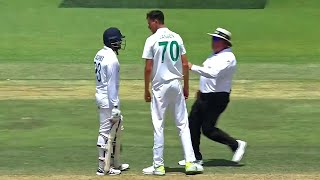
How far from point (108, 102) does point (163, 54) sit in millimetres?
992

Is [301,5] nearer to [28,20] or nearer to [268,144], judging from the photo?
[28,20]

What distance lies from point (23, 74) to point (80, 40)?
18.1 feet

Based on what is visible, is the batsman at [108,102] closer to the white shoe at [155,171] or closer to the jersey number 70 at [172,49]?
the white shoe at [155,171]

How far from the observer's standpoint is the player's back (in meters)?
10.5

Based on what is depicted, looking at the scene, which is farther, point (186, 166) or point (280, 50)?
point (280, 50)

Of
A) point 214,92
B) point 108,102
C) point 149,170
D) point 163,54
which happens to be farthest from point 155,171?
point 163,54

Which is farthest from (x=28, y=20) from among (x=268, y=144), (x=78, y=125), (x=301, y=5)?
(x=268, y=144)

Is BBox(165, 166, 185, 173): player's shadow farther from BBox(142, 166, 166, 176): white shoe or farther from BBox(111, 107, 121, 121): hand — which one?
BBox(111, 107, 121, 121): hand

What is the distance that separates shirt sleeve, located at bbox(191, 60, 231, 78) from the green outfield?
1.38m

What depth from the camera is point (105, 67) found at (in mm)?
10562

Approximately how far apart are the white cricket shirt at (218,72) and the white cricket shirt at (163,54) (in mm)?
586

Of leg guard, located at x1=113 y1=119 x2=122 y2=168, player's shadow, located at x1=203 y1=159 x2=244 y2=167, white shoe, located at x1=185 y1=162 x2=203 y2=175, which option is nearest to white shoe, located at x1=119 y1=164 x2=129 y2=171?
leg guard, located at x1=113 y1=119 x2=122 y2=168

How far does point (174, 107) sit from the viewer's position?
10.9 metres

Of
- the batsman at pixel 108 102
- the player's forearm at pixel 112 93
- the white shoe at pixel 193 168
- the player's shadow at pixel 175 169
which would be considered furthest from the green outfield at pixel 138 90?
the player's forearm at pixel 112 93
